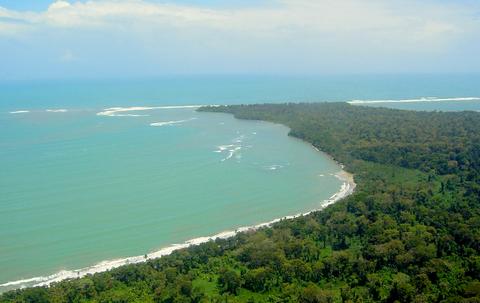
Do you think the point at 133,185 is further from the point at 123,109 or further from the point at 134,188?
the point at 123,109

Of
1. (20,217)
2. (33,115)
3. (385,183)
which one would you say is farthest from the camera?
(33,115)

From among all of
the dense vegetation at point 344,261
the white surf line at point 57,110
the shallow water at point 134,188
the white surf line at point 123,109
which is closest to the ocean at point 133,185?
the shallow water at point 134,188

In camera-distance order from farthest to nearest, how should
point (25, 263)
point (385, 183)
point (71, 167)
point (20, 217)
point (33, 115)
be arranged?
point (33, 115) → point (71, 167) → point (385, 183) → point (20, 217) → point (25, 263)

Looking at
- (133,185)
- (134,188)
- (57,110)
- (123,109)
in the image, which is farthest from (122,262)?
(57,110)

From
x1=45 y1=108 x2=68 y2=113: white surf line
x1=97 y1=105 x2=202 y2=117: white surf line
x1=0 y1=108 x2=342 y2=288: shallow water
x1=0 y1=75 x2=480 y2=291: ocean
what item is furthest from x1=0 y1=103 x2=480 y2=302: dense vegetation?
x1=45 y1=108 x2=68 y2=113: white surf line

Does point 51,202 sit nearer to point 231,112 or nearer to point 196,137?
point 196,137

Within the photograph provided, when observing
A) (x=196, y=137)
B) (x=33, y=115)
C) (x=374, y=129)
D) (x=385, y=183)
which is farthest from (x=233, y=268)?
(x=33, y=115)
